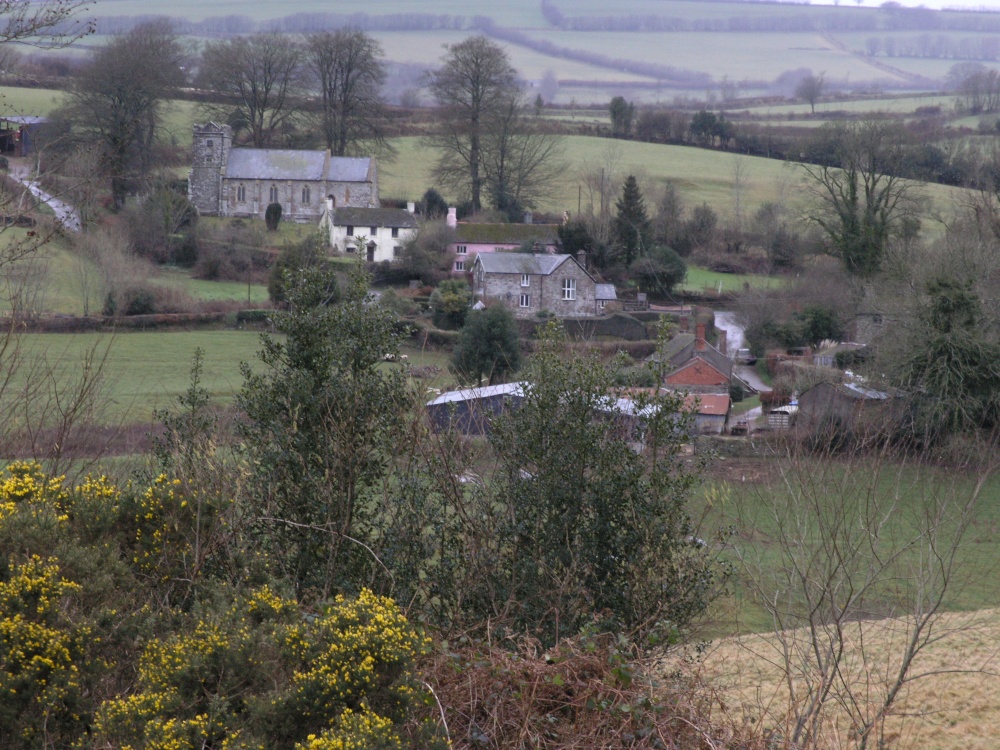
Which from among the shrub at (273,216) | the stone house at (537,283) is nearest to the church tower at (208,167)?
the shrub at (273,216)

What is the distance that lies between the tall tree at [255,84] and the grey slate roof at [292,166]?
436 centimetres

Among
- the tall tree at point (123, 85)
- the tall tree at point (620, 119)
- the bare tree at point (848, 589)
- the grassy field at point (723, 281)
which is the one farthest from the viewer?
the tall tree at point (620, 119)

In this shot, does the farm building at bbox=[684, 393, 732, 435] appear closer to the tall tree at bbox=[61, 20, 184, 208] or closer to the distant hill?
the tall tree at bbox=[61, 20, 184, 208]

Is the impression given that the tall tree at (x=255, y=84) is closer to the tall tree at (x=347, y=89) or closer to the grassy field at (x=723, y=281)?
the tall tree at (x=347, y=89)

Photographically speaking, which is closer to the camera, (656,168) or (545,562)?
(545,562)

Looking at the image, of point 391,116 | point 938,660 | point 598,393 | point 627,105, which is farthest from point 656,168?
point 598,393

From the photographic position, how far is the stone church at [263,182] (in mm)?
60719

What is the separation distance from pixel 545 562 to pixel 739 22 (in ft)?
513

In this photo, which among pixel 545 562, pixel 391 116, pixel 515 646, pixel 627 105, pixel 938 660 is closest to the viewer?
pixel 515 646

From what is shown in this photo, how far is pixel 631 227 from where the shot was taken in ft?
168

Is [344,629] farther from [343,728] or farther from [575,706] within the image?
[575,706]

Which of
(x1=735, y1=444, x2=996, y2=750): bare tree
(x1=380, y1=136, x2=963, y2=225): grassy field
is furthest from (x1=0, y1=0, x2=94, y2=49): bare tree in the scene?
(x1=380, y1=136, x2=963, y2=225): grassy field

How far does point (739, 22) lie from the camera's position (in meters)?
149

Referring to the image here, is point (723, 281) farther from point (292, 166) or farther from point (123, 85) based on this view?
point (123, 85)
